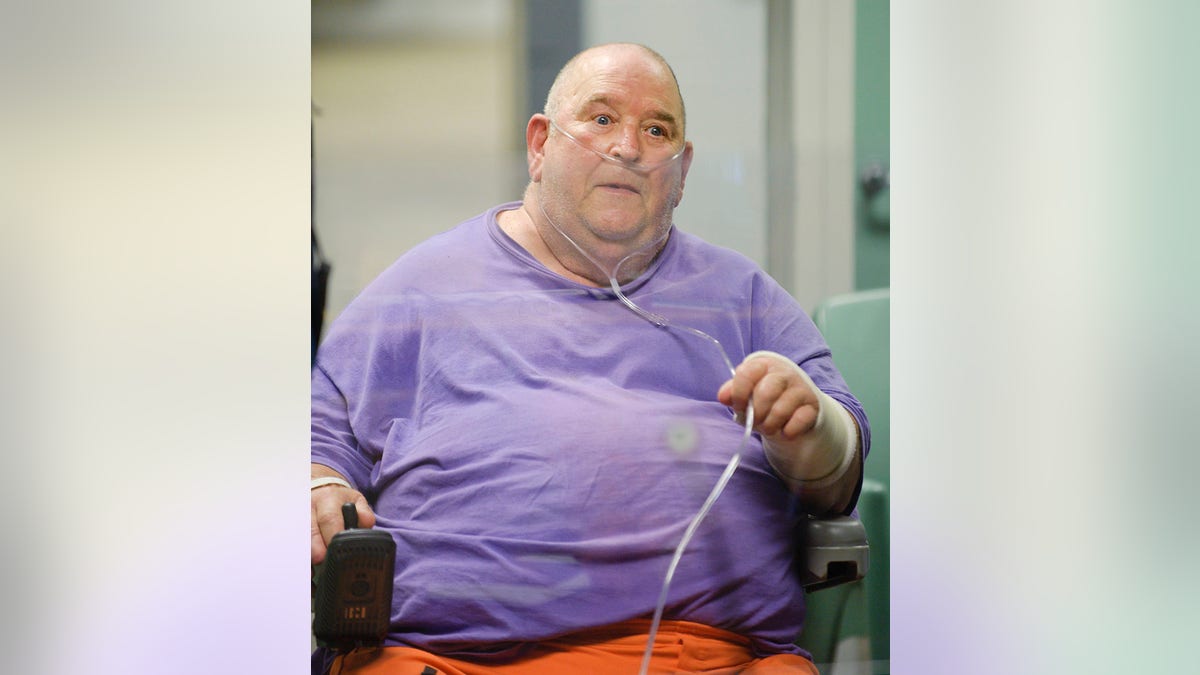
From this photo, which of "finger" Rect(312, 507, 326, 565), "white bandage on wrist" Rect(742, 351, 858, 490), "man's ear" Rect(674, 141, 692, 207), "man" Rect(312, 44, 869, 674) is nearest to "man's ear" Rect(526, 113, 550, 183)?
"man" Rect(312, 44, 869, 674)

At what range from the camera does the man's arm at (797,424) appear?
122 centimetres

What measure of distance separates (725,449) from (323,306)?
50 centimetres

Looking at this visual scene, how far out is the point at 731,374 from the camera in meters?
1.23

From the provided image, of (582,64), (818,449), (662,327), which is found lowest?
(818,449)

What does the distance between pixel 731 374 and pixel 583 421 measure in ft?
0.60

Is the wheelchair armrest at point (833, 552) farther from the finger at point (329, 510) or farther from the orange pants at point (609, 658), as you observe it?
the finger at point (329, 510)

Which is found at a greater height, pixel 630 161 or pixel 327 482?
pixel 630 161

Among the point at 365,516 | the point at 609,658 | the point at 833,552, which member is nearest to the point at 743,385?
the point at 833,552

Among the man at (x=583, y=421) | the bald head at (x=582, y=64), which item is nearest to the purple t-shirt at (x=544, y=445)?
the man at (x=583, y=421)

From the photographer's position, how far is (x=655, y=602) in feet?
3.97

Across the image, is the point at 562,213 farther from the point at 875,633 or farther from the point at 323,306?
the point at 875,633

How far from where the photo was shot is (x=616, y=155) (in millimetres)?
1229

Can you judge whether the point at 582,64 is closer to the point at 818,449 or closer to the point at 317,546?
the point at 818,449
